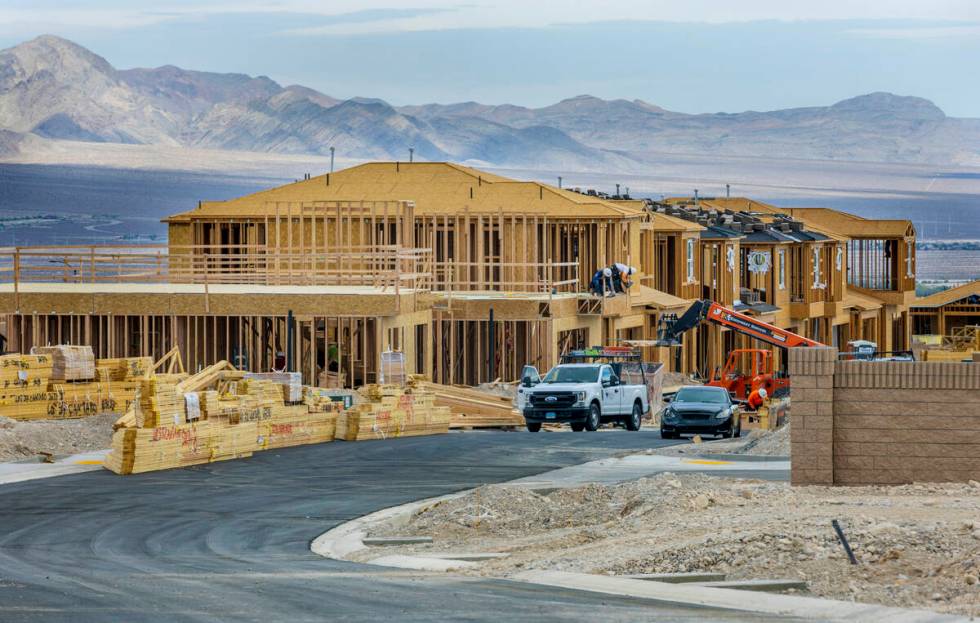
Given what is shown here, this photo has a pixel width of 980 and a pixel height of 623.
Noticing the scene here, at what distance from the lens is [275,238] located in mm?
57562

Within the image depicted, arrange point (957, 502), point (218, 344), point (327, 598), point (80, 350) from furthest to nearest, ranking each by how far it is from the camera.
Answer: point (218, 344), point (80, 350), point (957, 502), point (327, 598)

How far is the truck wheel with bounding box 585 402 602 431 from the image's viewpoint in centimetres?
4053

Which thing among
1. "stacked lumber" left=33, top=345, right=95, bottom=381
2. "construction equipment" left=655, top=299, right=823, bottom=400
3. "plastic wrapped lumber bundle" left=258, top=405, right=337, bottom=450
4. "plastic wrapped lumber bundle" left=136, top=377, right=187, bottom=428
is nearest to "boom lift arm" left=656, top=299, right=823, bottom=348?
"construction equipment" left=655, top=299, right=823, bottom=400

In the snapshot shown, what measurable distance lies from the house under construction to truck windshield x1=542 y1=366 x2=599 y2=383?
557 centimetres

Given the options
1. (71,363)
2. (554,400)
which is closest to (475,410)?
(554,400)

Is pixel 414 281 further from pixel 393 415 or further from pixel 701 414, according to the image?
pixel 701 414

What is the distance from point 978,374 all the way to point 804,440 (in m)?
2.48

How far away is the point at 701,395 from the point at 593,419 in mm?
2621

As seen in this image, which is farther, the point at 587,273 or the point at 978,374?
the point at 587,273

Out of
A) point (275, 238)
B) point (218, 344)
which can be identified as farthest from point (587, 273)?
point (218, 344)

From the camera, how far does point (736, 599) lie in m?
16.8

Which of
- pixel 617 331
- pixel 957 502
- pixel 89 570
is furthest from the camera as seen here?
pixel 617 331

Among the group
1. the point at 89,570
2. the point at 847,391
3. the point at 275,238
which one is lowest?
the point at 89,570

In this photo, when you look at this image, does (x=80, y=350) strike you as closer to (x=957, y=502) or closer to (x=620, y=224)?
(x=957, y=502)
